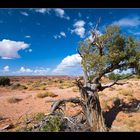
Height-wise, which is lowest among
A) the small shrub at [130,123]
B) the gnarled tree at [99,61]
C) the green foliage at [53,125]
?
the small shrub at [130,123]

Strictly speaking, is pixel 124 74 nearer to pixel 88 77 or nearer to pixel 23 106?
pixel 88 77

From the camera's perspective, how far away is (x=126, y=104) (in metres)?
13.7

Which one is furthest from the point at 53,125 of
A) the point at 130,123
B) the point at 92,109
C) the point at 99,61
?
the point at 130,123

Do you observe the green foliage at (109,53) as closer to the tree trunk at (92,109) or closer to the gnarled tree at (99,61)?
the gnarled tree at (99,61)

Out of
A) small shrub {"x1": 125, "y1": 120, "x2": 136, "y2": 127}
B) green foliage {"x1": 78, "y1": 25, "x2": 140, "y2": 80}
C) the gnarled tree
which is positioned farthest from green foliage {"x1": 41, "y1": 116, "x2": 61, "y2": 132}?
small shrub {"x1": 125, "y1": 120, "x2": 136, "y2": 127}

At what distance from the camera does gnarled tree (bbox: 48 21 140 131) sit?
8.77 meters

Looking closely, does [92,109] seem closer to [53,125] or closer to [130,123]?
[53,125]

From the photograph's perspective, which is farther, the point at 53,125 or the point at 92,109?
the point at 92,109

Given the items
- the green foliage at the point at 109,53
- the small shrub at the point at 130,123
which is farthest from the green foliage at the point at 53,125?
the small shrub at the point at 130,123

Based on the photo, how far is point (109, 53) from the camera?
982 centimetres

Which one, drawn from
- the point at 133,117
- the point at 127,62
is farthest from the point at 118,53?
the point at 133,117

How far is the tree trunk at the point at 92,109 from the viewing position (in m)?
8.63

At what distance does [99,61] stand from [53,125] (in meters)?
3.04

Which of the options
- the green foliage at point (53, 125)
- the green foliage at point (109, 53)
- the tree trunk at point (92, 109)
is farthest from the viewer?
the green foliage at point (109, 53)
